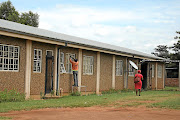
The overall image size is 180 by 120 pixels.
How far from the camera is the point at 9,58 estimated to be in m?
14.7

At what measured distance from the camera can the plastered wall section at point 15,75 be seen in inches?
562

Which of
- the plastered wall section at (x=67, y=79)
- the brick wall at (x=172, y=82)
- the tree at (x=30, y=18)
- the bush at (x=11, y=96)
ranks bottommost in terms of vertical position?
the brick wall at (x=172, y=82)

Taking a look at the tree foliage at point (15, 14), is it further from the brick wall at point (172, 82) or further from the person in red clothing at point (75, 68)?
the person in red clothing at point (75, 68)

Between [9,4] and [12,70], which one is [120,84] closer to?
[12,70]

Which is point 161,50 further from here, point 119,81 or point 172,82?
point 119,81

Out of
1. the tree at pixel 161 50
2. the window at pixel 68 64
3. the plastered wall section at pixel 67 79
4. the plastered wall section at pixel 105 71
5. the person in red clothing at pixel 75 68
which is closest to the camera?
the plastered wall section at pixel 67 79

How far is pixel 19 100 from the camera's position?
1443cm

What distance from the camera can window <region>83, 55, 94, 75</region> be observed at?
20.3 meters

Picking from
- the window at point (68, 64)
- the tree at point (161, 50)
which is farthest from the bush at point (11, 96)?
the tree at point (161, 50)

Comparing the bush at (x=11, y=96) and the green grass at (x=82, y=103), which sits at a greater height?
the bush at (x=11, y=96)

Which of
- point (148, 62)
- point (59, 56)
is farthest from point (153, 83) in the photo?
point (59, 56)

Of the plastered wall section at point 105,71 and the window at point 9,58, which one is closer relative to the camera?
the window at point 9,58

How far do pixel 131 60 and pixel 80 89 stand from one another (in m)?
8.80

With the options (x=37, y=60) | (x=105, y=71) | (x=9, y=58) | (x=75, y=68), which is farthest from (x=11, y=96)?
(x=105, y=71)
